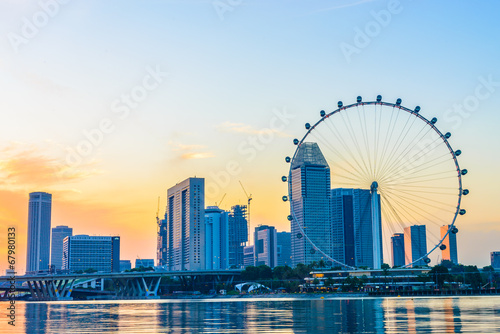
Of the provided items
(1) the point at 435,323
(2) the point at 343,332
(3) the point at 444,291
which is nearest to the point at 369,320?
(1) the point at 435,323

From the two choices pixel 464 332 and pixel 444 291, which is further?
pixel 444 291

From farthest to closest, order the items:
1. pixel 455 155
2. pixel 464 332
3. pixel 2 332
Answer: pixel 455 155 → pixel 2 332 → pixel 464 332

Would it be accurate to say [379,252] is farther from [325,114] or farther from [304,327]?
[304,327]

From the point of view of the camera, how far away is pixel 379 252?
169 m

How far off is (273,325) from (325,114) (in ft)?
293

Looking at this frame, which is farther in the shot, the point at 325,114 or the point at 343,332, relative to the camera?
the point at 325,114

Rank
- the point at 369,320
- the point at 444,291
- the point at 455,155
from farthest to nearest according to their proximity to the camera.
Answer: the point at 444,291
the point at 455,155
the point at 369,320

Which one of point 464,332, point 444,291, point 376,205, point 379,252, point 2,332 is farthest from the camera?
point 444,291

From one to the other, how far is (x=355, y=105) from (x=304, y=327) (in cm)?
9149

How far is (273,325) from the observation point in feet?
205

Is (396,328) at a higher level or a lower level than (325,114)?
lower

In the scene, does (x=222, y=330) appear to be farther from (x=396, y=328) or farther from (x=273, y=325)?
(x=396, y=328)

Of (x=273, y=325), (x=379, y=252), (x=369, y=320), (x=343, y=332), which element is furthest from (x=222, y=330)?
(x=379, y=252)

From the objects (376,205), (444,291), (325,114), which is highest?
(325,114)
